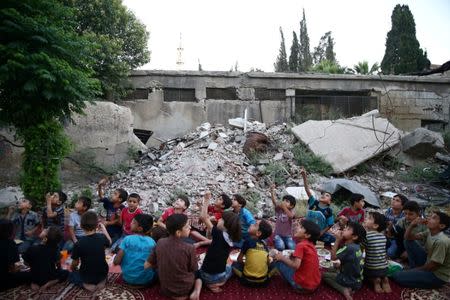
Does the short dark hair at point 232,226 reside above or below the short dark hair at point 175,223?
below

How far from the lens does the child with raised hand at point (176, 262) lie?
3.29 metres

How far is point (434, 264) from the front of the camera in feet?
12.0

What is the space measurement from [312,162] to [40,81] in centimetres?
667

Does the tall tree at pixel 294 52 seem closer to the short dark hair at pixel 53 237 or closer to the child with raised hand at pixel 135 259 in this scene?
the child with raised hand at pixel 135 259

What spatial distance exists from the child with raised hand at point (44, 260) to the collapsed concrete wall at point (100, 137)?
582cm

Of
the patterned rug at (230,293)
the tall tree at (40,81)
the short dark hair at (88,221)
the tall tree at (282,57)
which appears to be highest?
the tall tree at (282,57)

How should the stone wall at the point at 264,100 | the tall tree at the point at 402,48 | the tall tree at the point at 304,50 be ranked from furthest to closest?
the tall tree at the point at 304,50 → the tall tree at the point at 402,48 → the stone wall at the point at 264,100

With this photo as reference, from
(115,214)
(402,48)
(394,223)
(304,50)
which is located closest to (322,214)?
(394,223)

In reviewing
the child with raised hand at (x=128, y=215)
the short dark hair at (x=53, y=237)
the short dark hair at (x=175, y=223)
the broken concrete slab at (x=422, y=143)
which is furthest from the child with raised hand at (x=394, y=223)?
the broken concrete slab at (x=422, y=143)

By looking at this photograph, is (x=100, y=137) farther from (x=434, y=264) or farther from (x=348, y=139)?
(x=434, y=264)

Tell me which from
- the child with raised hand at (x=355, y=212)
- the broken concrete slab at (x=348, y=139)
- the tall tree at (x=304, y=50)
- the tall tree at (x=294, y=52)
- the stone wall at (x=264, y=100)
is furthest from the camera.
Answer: the tall tree at (x=304, y=50)

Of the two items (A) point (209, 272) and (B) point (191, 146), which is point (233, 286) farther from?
(B) point (191, 146)

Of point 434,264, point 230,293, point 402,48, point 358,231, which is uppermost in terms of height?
point 402,48

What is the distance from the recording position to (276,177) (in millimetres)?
8531
